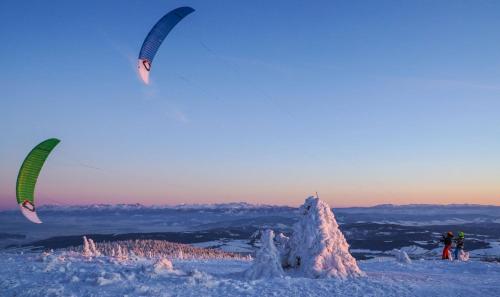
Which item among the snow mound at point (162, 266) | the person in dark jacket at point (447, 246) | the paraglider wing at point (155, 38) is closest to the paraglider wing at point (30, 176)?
the paraglider wing at point (155, 38)

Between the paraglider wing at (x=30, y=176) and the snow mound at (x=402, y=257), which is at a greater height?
the paraglider wing at (x=30, y=176)

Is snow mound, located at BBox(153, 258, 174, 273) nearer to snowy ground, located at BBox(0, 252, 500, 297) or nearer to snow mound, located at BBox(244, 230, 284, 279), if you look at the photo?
snowy ground, located at BBox(0, 252, 500, 297)

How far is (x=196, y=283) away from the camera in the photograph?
17.7 m

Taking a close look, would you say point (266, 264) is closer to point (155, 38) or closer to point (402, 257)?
point (402, 257)

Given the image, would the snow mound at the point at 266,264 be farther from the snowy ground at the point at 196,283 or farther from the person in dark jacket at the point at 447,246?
the person in dark jacket at the point at 447,246

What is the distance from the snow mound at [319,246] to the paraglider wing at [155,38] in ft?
40.4

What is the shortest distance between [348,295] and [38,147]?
21407 millimetres

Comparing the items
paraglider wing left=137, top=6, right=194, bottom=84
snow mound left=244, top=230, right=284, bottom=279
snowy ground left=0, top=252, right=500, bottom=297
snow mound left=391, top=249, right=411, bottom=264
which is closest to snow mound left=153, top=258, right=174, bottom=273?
snowy ground left=0, top=252, right=500, bottom=297

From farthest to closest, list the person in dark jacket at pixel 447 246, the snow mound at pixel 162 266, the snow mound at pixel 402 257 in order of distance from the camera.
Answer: the person in dark jacket at pixel 447 246 < the snow mound at pixel 402 257 < the snow mound at pixel 162 266

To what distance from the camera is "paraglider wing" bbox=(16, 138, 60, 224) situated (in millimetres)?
28375

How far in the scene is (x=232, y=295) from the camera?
16.1m

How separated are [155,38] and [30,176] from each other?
1168 cm

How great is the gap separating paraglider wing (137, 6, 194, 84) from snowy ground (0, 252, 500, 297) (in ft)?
37.8

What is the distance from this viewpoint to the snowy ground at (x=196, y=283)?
16.5 metres
